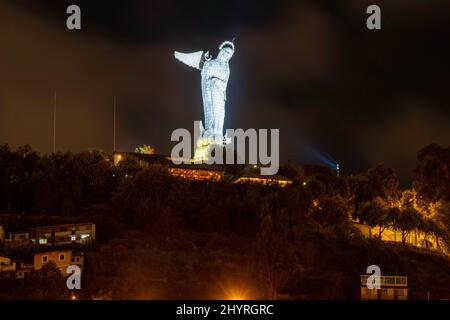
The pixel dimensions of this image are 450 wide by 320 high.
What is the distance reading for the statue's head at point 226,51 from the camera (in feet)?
174

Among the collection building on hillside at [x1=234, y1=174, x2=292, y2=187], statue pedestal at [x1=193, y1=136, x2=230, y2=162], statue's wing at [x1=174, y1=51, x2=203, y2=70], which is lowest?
building on hillside at [x1=234, y1=174, x2=292, y2=187]

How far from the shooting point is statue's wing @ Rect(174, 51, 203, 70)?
53344 mm

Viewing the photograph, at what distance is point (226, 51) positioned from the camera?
53.2m

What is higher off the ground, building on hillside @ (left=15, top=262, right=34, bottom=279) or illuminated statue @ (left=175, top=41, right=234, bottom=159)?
illuminated statue @ (left=175, top=41, right=234, bottom=159)

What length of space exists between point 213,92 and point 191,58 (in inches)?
121

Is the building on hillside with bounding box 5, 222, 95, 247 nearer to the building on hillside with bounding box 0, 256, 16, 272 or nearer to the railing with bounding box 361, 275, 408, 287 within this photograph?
the building on hillside with bounding box 0, 256, 16, 272

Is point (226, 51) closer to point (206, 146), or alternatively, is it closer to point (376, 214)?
point (206, 146)

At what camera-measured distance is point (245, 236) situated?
131 feet

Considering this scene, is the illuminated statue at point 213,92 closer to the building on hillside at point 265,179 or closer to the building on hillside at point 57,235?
the building on hillside at point 265,179

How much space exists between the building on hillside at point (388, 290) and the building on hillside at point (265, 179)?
52.5 feet

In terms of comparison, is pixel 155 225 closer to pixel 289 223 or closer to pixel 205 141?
pixel 289 223

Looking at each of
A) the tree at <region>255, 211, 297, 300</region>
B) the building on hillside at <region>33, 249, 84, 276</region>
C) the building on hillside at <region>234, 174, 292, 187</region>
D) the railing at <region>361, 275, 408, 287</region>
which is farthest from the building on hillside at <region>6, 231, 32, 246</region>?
the railing at <region>361, 275, 408, 287</region>

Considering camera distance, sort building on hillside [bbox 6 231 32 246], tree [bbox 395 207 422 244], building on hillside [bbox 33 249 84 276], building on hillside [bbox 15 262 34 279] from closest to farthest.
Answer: building on hillside [bbox 15 262 34 279]
building on hillside [bbox 33 249 84 276]
building on hillside [bbox 6 231 32 246]
tree [bbox 395 207 422 244]

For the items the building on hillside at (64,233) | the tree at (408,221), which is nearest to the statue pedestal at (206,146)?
the tree at (408,221)
